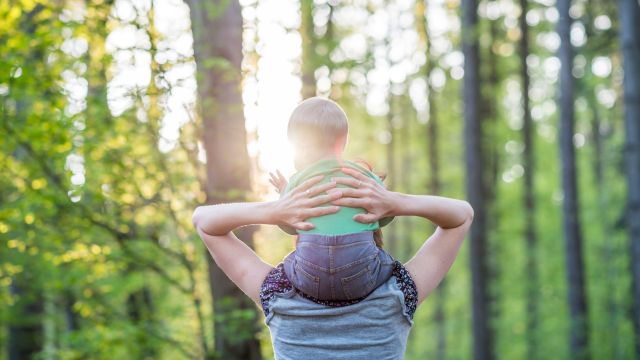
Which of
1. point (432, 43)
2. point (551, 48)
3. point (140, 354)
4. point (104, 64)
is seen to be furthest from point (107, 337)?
point (551, 48)

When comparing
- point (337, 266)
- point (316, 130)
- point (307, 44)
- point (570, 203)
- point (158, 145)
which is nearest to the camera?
point (337, 266)

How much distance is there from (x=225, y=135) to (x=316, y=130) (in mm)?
3281

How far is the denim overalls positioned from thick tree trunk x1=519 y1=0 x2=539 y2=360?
1521 centimetres

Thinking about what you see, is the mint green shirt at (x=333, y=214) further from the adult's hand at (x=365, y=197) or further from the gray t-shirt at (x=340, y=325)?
the gray t-shirt at (x=340, y=325)

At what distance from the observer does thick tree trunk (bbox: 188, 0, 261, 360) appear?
5363 mm

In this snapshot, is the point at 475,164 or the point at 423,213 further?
the point at 475,164

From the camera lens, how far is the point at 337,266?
2.03 metres

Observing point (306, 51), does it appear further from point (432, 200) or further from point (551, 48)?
point (551, 48)

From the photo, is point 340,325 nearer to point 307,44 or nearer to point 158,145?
point 158,145

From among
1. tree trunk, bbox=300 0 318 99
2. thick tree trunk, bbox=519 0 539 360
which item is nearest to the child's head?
tree trunk, bbox=300 0 318 99

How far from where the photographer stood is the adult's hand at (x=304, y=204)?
6.86ft

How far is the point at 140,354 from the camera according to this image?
6539 millimetres

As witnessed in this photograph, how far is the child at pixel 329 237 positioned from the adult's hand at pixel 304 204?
0.09 ft

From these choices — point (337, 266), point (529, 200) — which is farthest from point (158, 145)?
point (529, 200)
